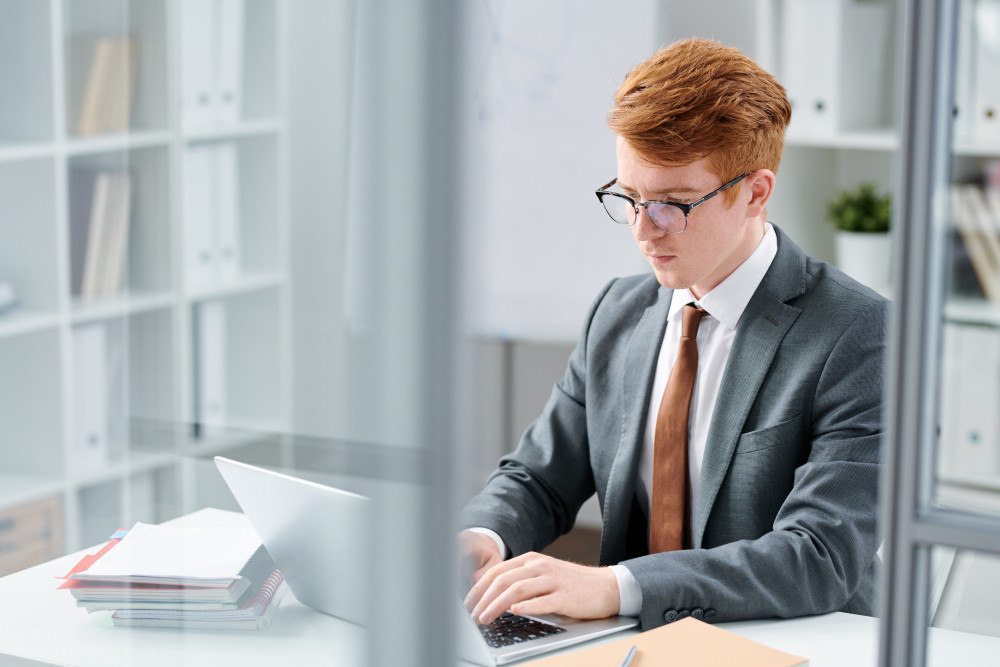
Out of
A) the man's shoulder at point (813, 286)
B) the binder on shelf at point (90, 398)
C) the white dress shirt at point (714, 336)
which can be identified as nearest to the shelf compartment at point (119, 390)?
the binder on shelf at point (90, 398)

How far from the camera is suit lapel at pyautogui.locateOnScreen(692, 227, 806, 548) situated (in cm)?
148

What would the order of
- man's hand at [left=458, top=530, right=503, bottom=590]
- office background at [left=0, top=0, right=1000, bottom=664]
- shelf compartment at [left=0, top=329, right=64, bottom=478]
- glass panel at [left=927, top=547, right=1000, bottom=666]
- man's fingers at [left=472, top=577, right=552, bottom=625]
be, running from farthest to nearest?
man's hand at [left=458, top=530, right=503, bottom=590] < man's fingers at [left=472, top=577, right=552, bottom=625] < shelf compartment at [left=0, top=329, right=64, bottom=478] < glass panel at [left=927, top=547, right=1000, bottom=666] < office background at [left=0, top=0, right=1000, bottom=664]

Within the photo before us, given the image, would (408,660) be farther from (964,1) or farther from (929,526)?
(964,1)

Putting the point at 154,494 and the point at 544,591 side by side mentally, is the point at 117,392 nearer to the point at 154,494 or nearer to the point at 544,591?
the point at 154,494

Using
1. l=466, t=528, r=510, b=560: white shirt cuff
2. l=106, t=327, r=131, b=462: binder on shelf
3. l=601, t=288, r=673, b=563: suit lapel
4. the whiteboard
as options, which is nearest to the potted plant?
the whiteboard

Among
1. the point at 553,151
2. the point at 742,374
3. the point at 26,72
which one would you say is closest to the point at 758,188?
the point at 742,374

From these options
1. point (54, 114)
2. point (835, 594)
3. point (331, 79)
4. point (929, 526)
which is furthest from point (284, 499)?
point (835, 594)

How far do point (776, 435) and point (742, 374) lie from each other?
10cm

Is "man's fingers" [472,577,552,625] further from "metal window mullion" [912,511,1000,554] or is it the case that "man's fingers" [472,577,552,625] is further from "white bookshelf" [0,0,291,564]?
"metal window mullion" [912,511,1000,554]

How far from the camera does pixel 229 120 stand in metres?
0.62

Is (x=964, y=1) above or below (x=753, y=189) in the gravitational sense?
above

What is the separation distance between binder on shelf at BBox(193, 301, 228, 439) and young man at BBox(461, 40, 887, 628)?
70 cm

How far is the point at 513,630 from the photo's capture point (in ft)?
4.02

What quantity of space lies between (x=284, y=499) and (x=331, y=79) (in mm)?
243
